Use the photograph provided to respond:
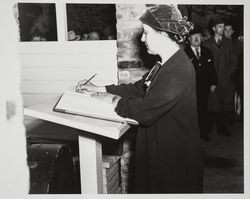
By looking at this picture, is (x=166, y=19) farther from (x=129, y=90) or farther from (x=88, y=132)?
(x=88, y=132)

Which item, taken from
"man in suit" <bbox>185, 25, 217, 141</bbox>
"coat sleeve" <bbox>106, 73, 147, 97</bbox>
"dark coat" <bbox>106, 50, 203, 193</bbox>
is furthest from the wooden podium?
"man in suit" <bbox>185, 25, 217, 141</bbox>

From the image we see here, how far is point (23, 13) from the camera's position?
1.94 m

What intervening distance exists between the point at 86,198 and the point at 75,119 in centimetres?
49

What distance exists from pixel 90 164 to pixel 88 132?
160 mm

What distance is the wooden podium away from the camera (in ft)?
4.86

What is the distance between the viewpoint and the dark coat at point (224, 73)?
6.19 feet

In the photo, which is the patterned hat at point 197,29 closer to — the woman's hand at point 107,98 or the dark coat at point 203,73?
the dark coat at point 203,73

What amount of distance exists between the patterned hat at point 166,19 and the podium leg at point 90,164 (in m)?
0.61

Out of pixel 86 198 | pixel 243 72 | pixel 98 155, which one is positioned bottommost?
pixel 86 198

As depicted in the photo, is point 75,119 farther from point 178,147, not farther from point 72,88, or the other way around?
point 72,88

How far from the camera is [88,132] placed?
172 centimetres

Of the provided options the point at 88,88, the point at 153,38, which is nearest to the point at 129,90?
the point at 88,88

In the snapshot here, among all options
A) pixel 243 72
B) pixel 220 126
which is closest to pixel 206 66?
pixel 243 72

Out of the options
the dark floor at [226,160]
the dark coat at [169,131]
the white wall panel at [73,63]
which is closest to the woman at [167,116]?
the dark coat at [169,131]
